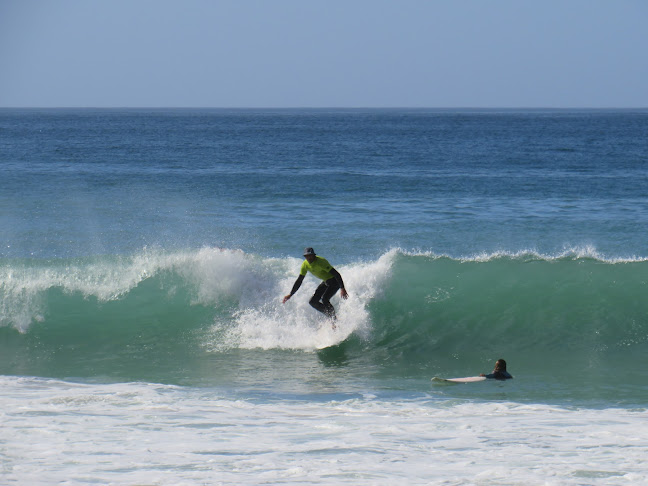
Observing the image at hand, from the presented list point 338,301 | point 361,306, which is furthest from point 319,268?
point 361,306

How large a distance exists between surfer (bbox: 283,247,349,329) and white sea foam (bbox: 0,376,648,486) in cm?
287

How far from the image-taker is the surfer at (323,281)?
11344 mm

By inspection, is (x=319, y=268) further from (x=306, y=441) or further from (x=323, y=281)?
(x=306, y=441)

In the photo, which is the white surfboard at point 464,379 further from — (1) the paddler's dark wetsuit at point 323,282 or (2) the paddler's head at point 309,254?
(2) the paddler's head at point 309,254

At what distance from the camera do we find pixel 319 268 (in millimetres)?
11422

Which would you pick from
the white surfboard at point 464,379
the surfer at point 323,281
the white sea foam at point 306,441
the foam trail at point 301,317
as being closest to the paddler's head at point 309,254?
the surfer at point 323,281

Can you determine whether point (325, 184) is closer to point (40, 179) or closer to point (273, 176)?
point (273, 176)

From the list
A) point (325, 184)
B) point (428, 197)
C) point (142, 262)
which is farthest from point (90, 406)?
point (325, 184)

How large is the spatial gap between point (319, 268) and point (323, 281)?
0.36m

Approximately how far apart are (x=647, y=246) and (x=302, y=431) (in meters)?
14.6

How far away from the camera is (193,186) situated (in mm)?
32781

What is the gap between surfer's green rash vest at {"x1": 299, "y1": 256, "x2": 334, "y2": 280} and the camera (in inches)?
448

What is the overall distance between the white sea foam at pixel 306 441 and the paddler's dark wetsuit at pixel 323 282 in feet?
9.42

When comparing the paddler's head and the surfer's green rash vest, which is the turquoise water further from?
the paddler's head
